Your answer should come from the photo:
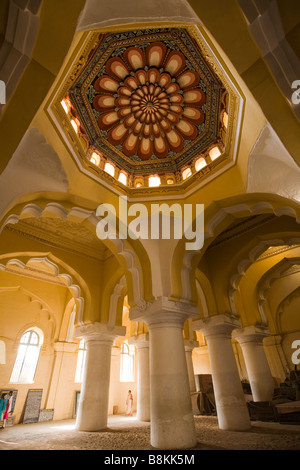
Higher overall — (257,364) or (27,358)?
(27,358)

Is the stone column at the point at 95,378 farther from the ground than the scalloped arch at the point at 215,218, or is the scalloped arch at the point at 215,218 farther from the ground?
the scalloped arch at the point at 215,218

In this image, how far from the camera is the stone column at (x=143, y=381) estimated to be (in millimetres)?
9984

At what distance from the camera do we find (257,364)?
9.32 metres

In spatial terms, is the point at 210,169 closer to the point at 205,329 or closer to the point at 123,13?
the point at 123,13

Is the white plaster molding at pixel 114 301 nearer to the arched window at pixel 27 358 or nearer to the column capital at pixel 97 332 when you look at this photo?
the column capital at pixel 97 332

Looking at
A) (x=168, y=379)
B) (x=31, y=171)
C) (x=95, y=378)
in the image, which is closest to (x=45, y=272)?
(x=95, y=378)

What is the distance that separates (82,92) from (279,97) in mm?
4737

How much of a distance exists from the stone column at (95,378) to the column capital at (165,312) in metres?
2.92

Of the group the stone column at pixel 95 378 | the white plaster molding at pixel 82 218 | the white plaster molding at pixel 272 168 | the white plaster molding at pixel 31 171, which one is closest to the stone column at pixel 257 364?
the stone column at pixel 95 378

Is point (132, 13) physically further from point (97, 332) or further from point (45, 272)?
point (45, 272)

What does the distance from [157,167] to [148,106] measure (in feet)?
5.87

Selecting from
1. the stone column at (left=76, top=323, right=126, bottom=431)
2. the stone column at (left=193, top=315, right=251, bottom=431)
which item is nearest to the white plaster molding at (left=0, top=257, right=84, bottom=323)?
the stone column at (left=76, top=323, right=126, bottom=431)

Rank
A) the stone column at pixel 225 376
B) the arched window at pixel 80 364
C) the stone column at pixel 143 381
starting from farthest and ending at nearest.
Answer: the arched window at pixel 80 364 → the stone column at pixel 143 381 → the stone column at pixel 225 376

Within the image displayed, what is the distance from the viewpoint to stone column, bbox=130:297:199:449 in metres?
4.93
